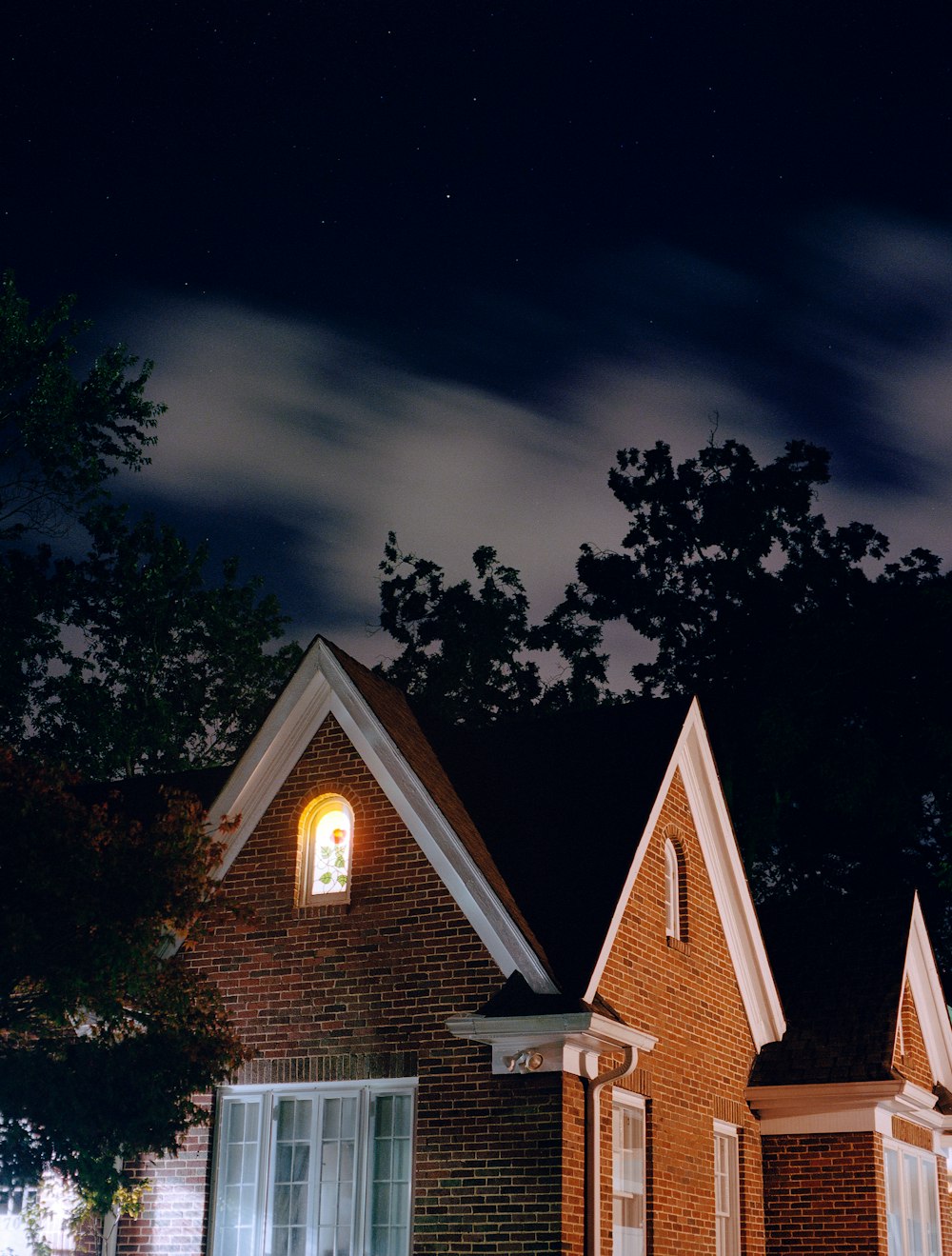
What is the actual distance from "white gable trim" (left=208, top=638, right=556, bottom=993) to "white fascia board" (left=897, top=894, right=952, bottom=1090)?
783 centimetres

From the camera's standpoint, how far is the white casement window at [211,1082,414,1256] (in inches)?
570

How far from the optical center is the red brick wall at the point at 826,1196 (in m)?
17.9

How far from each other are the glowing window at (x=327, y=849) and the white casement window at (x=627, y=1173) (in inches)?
140

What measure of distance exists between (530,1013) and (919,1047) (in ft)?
29.7

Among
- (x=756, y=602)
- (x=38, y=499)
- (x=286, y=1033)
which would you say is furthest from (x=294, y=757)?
(x=756, y=602)

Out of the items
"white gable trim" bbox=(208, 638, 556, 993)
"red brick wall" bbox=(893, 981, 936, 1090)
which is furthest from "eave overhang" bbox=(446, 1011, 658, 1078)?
"red brick wall" bbox=(893, 981, 936, 1090)

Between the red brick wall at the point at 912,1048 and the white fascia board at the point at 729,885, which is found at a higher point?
the white fascia board at the point at 729,885

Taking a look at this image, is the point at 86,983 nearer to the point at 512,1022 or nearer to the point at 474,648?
the point at 512,1022

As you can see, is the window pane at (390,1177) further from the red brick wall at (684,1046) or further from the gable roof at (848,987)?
the gable roof at (848,987)

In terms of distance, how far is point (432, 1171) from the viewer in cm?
1430

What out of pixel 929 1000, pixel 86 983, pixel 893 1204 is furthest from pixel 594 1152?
pixel 929 1000

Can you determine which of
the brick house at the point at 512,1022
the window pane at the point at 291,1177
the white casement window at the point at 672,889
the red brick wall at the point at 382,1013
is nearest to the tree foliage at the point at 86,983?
the window pane at the point at 291,1177

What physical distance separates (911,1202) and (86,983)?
11.7m

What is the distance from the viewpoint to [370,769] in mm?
16125
